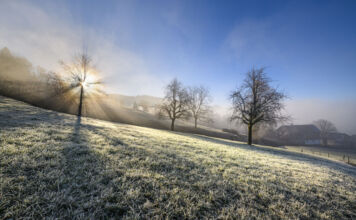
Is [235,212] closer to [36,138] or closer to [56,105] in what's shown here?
[36,138]

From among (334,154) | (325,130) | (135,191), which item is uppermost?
(325,130)

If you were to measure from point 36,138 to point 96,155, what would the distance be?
3055mm

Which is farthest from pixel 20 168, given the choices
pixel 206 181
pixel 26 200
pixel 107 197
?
pixel 206 181

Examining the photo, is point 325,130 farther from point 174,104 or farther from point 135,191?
point 135,191

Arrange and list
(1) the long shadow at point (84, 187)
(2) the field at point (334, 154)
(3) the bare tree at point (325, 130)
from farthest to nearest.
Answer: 1. (3) the bare tree at point (325, 130)
2. (2) the field at point (334, 154)
3. (1) the long shadow at point (84, 187)

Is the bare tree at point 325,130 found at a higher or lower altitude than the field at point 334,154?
higher

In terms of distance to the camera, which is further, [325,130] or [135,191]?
[325,130]

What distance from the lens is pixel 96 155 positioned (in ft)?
13.2

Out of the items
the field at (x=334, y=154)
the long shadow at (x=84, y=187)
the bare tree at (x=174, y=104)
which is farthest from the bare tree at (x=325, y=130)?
the long shadow at (x=84, y=187)

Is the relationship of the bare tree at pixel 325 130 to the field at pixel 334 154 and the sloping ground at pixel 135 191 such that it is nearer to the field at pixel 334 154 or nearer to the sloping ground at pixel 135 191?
the field at pixel 334 154

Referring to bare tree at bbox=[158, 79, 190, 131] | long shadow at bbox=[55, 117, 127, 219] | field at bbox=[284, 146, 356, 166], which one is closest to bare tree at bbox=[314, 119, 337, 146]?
field at bbox=[284, 146, 356, 166]

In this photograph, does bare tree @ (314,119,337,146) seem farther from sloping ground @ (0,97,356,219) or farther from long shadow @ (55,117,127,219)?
long shadow @ (55,117,127,219)

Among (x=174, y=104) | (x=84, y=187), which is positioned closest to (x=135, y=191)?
(x=84, y=187)

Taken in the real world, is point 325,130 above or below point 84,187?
above
